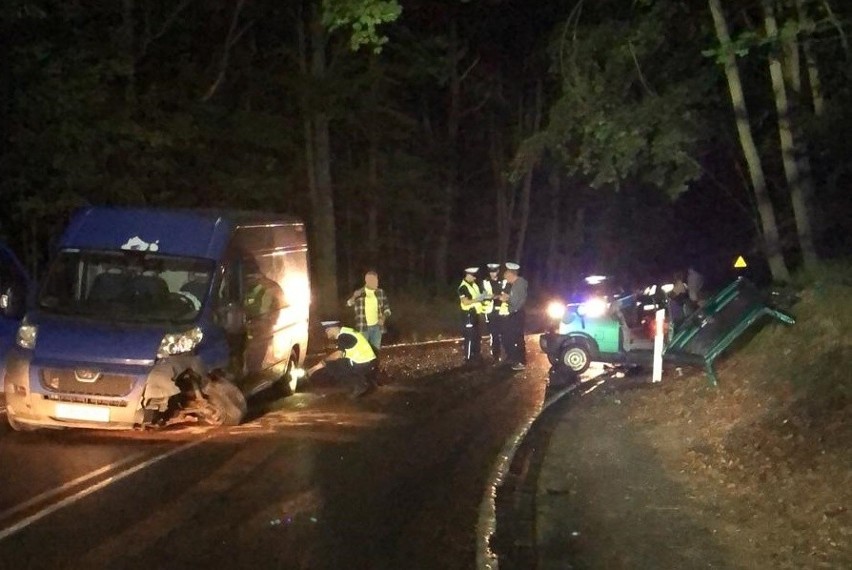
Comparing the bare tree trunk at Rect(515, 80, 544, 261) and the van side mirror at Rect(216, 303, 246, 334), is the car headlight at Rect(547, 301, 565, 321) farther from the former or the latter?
the bare tree trunk at Rect(515, 80, 544, 261)

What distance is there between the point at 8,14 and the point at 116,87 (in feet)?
14.6

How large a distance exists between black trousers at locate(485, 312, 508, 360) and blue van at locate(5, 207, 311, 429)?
6.01 m

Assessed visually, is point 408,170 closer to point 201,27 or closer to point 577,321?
point 201,27

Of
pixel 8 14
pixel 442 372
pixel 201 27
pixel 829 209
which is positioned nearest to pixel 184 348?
pixel 442 372

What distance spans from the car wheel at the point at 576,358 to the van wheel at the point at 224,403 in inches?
316

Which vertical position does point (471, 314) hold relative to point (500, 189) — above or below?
below

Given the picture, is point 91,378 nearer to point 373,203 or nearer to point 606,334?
point 606,334

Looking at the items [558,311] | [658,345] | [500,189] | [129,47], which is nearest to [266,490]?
[658,345]

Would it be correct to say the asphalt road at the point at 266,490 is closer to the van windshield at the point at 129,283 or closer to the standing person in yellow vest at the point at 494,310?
the van windshield at the point at 129,283

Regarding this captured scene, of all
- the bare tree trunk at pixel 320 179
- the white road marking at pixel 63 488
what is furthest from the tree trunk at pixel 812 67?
the bare tree trunk at pixel 320 179

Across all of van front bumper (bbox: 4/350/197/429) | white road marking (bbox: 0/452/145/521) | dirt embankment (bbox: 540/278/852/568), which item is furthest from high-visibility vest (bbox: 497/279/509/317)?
white road marking (bbox: 0/452/145/521)

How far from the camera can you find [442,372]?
59.9ft

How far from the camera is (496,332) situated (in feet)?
65.3

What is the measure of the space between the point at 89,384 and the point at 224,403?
156 cm
